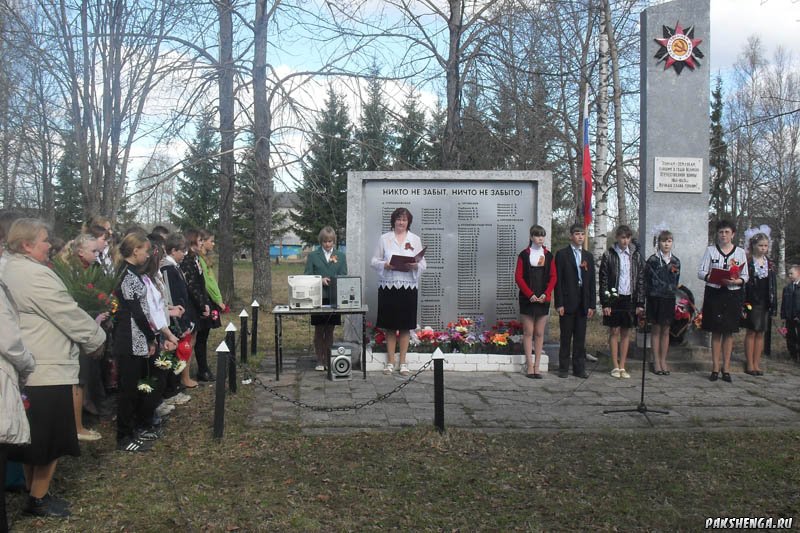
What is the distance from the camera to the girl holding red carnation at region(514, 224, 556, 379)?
936 cm

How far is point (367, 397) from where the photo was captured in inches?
321

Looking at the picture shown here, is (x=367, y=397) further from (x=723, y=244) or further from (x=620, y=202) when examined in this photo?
(x=620, y=202)

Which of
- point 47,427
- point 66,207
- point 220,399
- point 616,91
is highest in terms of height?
point 616,91

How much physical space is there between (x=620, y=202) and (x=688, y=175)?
6752 millimetres

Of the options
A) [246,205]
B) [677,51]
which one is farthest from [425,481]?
[246,205]

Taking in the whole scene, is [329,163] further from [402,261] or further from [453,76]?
[402,261]

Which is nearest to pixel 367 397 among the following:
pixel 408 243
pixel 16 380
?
pixel 408 243

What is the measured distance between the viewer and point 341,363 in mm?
9164

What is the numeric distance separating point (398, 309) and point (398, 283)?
34 centimetres

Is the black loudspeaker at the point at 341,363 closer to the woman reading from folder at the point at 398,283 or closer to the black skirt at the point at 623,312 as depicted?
the woman reading from folder at the point at 398,283

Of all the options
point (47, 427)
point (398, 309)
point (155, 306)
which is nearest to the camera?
point (47, 427)

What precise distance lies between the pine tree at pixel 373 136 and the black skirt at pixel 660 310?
7107mm

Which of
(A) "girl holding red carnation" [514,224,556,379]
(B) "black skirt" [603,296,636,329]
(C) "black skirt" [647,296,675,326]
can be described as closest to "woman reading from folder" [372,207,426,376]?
(A) "girl holding red carnation" [514,224,556,379]

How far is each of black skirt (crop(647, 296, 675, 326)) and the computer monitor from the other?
4.37 metres
